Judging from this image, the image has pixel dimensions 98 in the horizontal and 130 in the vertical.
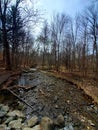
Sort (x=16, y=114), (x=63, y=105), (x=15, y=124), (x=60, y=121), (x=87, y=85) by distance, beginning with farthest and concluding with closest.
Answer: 1. (x=87, y=85)
2. (x=63, y=105)
3. (x=16, y=114)
4. (x=60, y=121)
5. (x=15, y=124)

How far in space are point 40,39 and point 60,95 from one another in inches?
1095

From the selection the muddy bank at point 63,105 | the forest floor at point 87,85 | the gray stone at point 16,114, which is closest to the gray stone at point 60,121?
the muddy bank at point 63,105

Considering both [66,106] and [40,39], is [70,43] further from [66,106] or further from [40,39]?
[66,106]

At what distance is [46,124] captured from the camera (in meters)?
7.29

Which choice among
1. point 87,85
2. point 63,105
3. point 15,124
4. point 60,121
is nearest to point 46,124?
point 60,121

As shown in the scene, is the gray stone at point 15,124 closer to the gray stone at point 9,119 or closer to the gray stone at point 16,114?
the gray stone at point 9,119

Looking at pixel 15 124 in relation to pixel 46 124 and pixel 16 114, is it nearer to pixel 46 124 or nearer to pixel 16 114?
pixel 16 114

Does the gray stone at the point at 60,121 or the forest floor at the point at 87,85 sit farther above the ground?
the forest floor at the point at 87,85

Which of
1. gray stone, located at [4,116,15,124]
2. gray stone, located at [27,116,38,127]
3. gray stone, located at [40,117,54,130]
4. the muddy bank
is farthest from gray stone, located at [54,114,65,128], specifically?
gray stone, located at [4,116,15,124]

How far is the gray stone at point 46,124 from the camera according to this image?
23.4 ft

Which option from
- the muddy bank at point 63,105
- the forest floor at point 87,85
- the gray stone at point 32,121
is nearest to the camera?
the gray stone at point 32,121

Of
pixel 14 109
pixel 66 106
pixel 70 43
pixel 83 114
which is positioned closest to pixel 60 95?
pixel 66 106

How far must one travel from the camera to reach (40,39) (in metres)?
37.9

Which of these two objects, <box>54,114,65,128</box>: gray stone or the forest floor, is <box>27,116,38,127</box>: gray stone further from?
the forest floor
